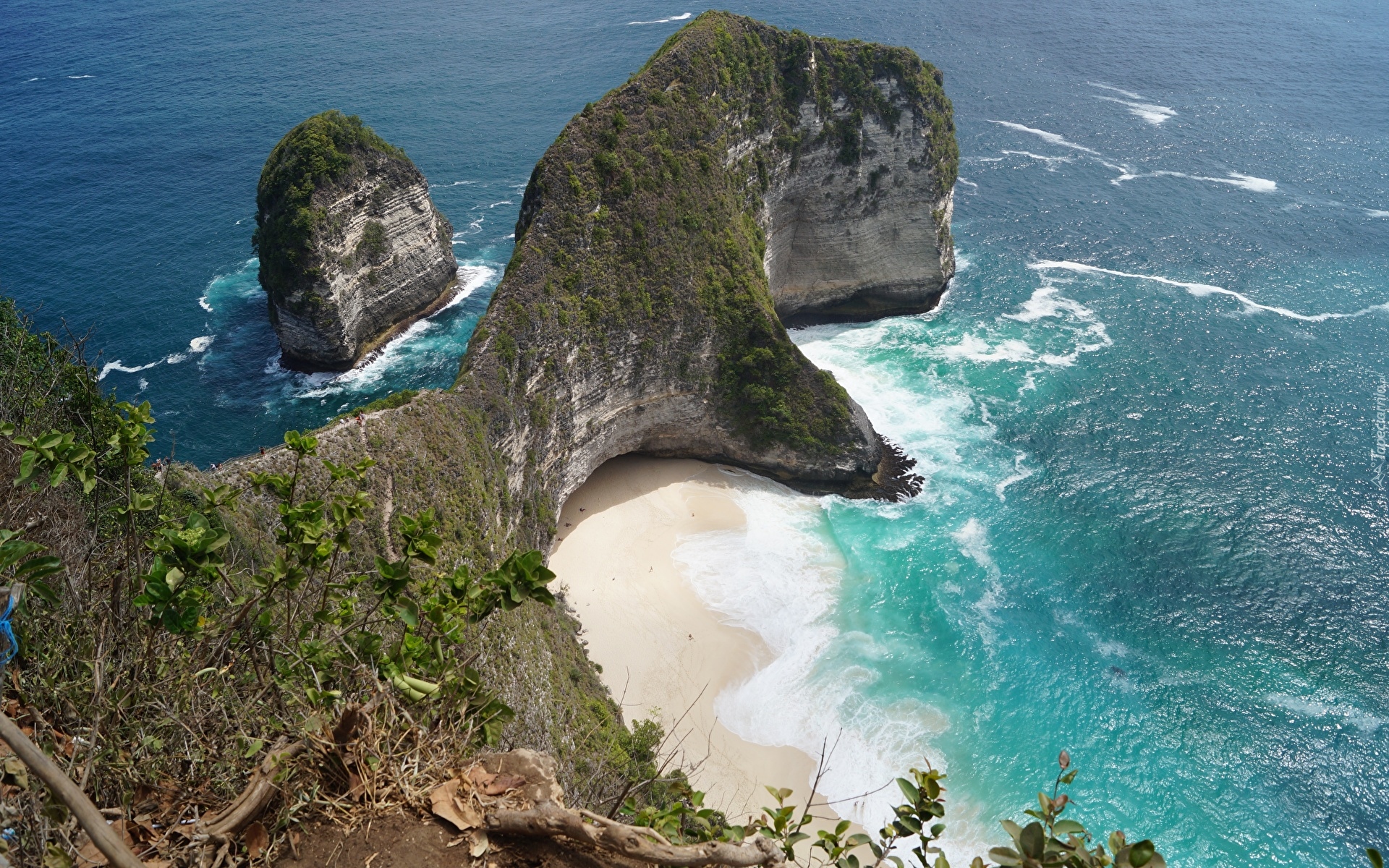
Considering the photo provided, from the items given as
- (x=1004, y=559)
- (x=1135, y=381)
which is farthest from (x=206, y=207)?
(x=1135, y=381)

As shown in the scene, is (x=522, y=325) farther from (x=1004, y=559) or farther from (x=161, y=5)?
(x=161, y=5)

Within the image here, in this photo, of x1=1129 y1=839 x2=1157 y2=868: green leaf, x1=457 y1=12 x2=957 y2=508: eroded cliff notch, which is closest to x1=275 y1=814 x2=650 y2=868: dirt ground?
x1=1129 y1=839 x2=1157 y2=868: green leaf

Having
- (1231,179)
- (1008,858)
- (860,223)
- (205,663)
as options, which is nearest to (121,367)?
(860,223)

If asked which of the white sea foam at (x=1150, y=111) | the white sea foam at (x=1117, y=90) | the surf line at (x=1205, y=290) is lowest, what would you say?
the surf line at (x=1205, y=290)

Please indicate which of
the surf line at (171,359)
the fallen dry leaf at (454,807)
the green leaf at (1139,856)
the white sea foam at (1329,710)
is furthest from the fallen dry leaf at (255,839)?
the surf line at (171,359)

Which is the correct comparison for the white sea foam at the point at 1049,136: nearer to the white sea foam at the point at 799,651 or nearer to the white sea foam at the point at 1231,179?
the white sea foam at the point at 1231,179

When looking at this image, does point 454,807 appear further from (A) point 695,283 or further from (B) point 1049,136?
(B) point 1049,136
